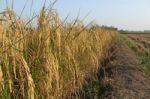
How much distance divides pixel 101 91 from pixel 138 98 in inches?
44.5

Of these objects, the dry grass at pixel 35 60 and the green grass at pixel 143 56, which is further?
the green grass at pixel 143 56

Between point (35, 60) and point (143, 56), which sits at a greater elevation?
point (35, 60)

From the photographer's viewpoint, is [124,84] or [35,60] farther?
[124,84]

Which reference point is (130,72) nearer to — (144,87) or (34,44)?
(144,87)

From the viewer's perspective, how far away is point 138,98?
6.93 m

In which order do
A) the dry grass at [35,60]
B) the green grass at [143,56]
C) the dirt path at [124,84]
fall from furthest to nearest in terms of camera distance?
the green grass at [143,56] < the dirt path at [124,84] < the dry grass at [35,60]

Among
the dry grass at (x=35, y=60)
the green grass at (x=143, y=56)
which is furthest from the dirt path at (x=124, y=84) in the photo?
the dry grass at (x=35, y=60)

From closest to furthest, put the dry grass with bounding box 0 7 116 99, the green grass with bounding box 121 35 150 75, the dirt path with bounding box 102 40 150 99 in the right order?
the dry grass with bounding box 0 7 116 99 < the dirt path with bounding box 102 40 150 99 < the green grass with bounding box 121 35 150 75

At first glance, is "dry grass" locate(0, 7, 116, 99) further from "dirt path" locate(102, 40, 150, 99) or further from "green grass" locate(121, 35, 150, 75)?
"green grass" locate(121, 35, 150, 75)

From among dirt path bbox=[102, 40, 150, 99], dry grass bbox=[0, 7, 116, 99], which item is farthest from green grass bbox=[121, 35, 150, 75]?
dry grass bbox=[0, 7, 116, 99]

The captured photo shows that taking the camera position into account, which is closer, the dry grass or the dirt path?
the dry grass

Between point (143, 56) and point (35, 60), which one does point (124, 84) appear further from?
point (143, 56)

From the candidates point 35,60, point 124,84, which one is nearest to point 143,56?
point 124,84

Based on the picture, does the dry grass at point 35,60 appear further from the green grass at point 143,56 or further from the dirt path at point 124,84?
the green grass at point 143,56
